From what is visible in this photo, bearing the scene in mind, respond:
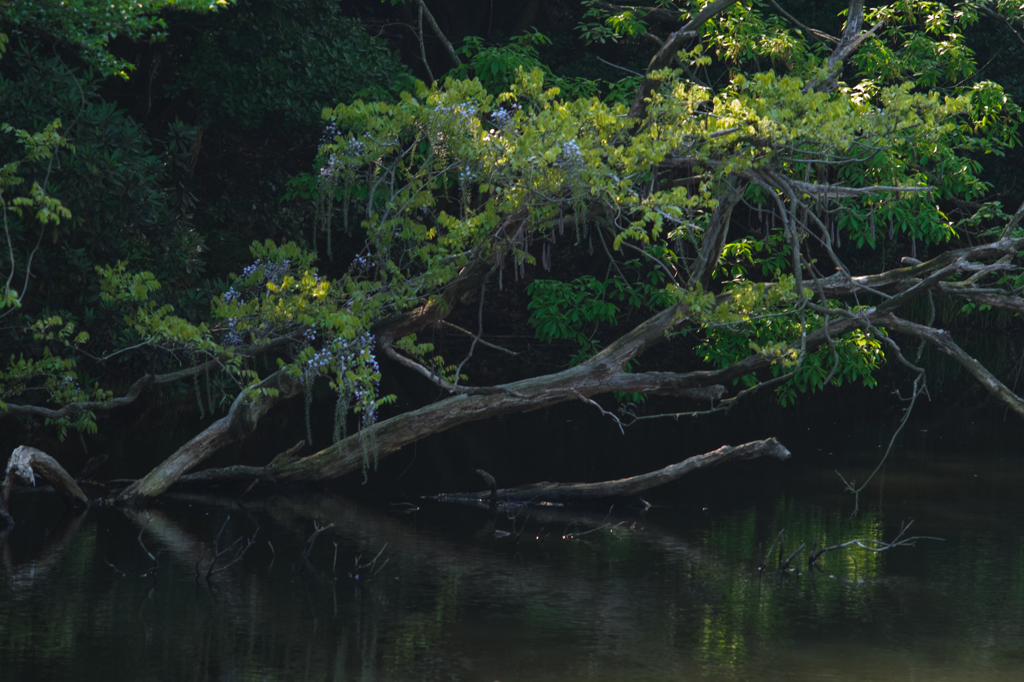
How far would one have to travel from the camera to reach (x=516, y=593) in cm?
1042

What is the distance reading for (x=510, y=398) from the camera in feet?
46.9

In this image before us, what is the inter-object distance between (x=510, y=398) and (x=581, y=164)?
3377mm

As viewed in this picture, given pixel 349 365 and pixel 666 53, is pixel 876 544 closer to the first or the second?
pixel 349 365

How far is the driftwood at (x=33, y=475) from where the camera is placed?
12.2 metres

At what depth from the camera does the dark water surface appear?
8562mm

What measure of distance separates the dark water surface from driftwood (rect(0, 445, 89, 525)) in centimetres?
Result: 25

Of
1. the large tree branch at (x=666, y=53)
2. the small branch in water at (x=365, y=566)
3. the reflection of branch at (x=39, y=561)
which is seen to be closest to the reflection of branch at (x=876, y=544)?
the small branch in water at (x=365, y=566)

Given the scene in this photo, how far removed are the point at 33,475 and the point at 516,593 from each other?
5.18 meters

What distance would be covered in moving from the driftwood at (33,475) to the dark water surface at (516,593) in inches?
9.7

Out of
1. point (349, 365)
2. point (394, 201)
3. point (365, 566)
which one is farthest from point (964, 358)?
point (365, 566)

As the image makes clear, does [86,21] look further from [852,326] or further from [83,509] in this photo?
[852,326]

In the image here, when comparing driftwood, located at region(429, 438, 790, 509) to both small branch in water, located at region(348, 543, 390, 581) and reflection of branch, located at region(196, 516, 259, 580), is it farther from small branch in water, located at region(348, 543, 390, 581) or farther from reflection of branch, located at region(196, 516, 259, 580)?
reflection of branch, located at region(196, 516, 259, 580)

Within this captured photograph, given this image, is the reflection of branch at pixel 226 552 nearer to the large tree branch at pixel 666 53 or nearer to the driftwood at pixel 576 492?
the driftwood at pixel 576 492

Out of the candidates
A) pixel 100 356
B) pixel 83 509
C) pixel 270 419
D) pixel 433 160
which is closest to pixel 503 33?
pixel 270 419
